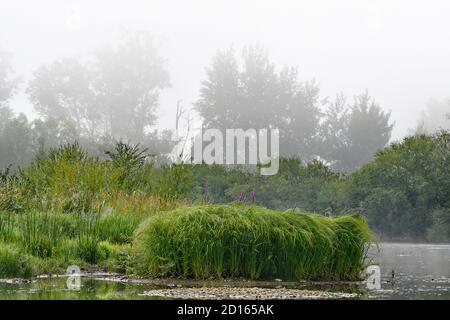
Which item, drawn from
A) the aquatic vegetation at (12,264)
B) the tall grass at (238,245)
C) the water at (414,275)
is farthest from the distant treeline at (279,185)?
the tall grass at (238,245)

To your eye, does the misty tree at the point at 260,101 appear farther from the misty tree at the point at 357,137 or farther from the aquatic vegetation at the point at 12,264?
the aquatic vegetation at the point at 12,264

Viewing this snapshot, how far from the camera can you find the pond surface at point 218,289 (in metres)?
10.4

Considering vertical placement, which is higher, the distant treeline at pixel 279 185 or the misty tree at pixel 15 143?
the misty tree at pixel 15 143

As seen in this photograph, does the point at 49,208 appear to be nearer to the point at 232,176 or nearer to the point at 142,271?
the point at 142,271

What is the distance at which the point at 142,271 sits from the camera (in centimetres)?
1309

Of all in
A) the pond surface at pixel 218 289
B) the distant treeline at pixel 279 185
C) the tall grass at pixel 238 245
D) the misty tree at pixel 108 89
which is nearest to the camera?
the pond surface at pixel 218 289

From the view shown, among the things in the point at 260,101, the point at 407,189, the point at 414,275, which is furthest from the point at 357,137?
the point at 414,275

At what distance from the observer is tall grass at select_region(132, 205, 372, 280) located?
491 inches

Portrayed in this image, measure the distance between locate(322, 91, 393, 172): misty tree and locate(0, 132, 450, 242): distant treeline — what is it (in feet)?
68.2

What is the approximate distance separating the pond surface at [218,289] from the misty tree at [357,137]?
4613 cm

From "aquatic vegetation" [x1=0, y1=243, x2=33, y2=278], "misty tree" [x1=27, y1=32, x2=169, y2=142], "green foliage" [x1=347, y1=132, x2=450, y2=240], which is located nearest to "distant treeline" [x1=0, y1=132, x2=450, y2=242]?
"green foliage" [x1=347, y1=132, x2=450, y2=240]

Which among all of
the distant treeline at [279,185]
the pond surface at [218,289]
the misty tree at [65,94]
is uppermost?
the misty tree at [65,94]

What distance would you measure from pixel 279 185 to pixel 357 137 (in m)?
24.9

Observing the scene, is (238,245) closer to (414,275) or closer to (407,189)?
(414,275)
